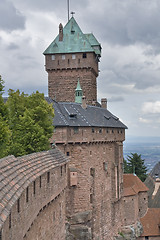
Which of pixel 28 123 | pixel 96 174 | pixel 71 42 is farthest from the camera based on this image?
pixel 71 42

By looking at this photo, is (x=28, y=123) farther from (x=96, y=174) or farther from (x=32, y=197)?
(x=32, y=197)

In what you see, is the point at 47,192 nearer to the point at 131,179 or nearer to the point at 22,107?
the point at 22,107

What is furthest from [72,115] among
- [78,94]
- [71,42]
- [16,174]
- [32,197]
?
[16,174]

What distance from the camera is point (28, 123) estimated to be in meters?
24.1

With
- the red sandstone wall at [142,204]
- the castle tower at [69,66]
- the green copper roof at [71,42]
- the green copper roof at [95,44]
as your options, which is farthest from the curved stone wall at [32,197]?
the green copper roof at [95,44]

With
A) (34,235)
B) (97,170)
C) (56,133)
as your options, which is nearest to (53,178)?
(34,235)

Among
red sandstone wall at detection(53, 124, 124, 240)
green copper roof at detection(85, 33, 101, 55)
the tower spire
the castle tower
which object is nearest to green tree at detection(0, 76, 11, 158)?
red sandstone wall at detection(53, 124, 124, 240)

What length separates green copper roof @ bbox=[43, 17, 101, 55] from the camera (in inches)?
1687

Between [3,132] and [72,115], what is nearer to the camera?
[3,132]

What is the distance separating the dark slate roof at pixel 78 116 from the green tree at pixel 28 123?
17.6 feet

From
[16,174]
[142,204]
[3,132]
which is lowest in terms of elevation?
[142,204]

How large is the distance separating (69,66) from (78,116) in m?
11.0

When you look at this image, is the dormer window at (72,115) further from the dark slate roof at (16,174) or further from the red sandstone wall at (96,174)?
the dark slate roof at (16,174)

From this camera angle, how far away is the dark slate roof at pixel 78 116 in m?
31.9
